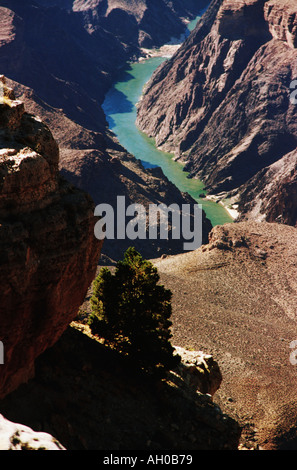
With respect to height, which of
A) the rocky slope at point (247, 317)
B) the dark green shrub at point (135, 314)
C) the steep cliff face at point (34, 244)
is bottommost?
the rocky slope at point (247, 317)

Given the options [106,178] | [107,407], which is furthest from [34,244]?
[106,178]

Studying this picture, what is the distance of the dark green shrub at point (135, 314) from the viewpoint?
3988cm

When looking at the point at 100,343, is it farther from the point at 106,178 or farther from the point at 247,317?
the point at 106,178

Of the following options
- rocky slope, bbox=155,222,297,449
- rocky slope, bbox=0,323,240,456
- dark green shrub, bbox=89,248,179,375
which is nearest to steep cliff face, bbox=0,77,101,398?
rocky slope, bbox=0,323,240,456

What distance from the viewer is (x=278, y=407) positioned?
184ft

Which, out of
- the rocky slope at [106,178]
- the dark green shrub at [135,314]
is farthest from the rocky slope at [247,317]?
the rocky slope at [106,178]

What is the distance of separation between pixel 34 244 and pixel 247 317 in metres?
54.4

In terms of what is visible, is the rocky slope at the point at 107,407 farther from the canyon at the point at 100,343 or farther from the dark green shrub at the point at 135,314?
the dark green shrub at the point at 135,314

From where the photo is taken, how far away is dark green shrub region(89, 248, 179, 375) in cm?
3988

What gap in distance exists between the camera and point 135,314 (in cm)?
4016

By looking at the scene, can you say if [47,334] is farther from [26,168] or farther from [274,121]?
[274,121]

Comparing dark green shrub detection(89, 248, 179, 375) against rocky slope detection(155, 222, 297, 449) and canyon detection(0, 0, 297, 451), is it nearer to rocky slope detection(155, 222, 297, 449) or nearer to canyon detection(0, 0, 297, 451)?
canyon detection(0, 0, 297, 451)

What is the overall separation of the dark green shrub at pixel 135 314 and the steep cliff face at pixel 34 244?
5394 millimetres
